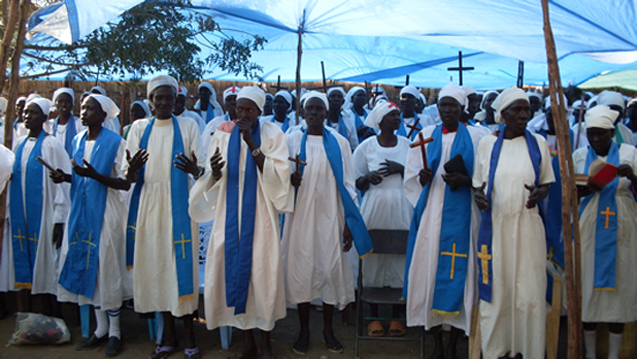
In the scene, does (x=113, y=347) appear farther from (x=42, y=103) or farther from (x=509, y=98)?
(x=509, y=98)

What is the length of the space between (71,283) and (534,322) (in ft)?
13.7

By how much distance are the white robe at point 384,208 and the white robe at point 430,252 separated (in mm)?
668

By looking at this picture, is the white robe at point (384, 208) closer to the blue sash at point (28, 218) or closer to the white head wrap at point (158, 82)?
the white head wrap at point (158, 82)

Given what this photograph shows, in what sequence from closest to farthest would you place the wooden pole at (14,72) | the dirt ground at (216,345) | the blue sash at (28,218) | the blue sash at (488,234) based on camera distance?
the wooden pole at (14,72) < the blue sash at (488,234) < the dirt ground at (216,345) < the blue sash at (28,218)

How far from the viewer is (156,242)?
456cm

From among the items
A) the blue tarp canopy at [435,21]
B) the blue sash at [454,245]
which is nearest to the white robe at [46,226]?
the blue tarp canopy at [435,21]

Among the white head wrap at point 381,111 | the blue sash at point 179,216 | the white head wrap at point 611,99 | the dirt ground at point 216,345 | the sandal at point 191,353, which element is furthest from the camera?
the white head wrap at point 611,99

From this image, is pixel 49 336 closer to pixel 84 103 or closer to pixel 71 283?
pixel 71 283

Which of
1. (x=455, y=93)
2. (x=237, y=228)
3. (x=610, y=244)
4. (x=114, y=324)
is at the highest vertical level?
(x=455, y=93)

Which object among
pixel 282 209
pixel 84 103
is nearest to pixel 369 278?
pixel 282 209

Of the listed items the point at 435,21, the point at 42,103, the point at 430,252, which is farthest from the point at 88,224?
the point at 435,21

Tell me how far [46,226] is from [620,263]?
18.8 feet

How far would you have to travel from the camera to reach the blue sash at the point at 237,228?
14.1 ft

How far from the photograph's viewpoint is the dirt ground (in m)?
4.73
